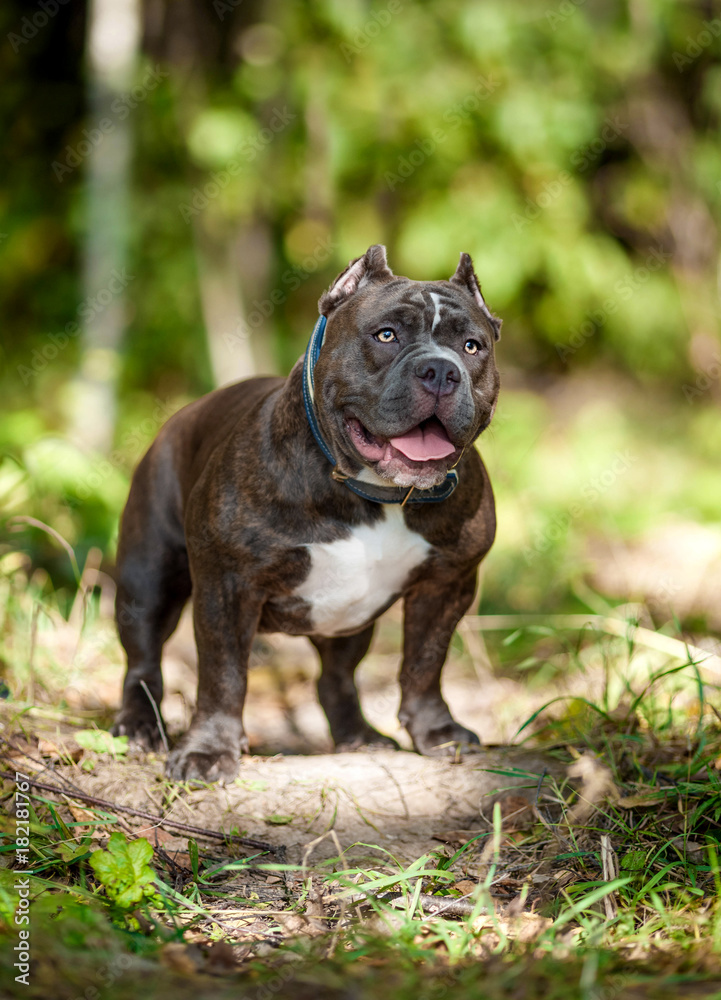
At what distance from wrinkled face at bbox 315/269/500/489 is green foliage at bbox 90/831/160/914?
1.16 metres

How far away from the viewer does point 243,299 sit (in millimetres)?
9773

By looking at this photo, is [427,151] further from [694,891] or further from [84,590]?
[694,891]

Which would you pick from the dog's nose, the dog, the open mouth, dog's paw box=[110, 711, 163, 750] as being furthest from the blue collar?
dog's paw box=[110, 711, 163, 750]

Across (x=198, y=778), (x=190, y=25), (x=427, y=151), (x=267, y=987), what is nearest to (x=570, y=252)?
(x=427, y=151)

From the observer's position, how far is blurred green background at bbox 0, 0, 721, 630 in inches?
310

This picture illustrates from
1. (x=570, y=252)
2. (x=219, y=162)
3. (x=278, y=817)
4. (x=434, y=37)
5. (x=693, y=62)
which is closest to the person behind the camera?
(x=278, y=817)

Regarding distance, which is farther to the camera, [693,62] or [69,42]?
[693,62]

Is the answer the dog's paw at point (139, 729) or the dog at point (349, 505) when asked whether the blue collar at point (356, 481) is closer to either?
the dog at point (349, 505)

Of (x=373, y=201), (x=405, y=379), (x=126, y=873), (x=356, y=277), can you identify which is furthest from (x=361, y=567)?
(x=373, y=201)

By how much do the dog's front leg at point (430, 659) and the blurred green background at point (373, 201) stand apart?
3521 millimetres

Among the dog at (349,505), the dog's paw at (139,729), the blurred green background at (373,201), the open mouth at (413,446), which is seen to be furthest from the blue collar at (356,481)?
the blurred green background at (373,201)

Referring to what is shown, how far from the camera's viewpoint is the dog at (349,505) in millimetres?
2715

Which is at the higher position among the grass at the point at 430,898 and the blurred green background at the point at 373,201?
the blurred green background at the point at 373,201

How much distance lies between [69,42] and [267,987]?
10.8 meters
